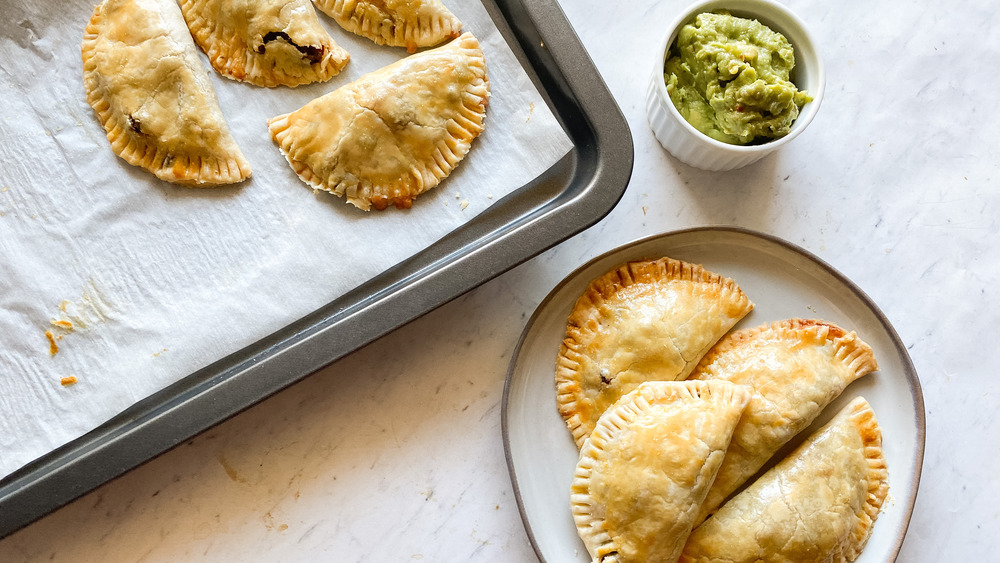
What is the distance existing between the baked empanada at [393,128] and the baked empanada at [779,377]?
2.76 feet

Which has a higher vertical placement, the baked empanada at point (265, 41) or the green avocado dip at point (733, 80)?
the baked empanada at point (265, 41)

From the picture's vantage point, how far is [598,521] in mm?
1675

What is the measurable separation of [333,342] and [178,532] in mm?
676

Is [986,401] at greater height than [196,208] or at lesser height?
lesser

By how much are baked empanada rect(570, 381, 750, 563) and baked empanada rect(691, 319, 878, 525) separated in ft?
0.29

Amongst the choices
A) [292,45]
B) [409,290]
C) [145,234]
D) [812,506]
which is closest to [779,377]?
[812,506]

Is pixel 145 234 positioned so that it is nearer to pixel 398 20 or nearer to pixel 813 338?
pixel 398 20

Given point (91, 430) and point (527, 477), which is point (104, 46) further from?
point (527, 477)

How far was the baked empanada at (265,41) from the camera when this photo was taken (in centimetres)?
172

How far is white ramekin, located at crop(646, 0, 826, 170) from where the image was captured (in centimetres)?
168

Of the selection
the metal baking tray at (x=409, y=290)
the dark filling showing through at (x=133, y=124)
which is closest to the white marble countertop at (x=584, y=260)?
the metal baking tray at (x=409, y=290)

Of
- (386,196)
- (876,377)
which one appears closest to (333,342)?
(386,196)

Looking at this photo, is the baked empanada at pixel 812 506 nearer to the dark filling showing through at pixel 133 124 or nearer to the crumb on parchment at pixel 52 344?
the crumb on parchment at pixel 52 344

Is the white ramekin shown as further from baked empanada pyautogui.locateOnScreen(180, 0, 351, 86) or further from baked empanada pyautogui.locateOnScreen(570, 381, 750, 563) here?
baked empanada pyautogui.locateOnScreen(180, 0, 351, 86)
